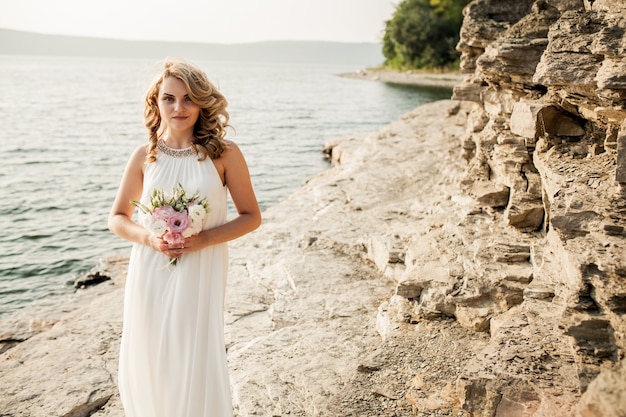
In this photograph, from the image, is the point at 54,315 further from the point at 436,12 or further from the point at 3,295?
the point at 436,12

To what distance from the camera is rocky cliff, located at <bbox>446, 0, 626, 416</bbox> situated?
3.32 m

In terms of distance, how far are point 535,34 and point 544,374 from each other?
3.67 metres

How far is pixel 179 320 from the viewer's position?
3674mm

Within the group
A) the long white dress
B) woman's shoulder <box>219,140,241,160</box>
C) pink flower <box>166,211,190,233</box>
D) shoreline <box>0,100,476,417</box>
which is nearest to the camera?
pink flower <box>166,211,190,233</box>

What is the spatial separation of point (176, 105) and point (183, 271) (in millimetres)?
1121

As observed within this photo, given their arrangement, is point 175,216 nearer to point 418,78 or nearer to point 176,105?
point 176,105

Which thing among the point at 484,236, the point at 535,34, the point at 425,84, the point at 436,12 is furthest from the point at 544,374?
the point at 436,12

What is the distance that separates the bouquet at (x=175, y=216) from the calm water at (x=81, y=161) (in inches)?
41.4

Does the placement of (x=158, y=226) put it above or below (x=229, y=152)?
below

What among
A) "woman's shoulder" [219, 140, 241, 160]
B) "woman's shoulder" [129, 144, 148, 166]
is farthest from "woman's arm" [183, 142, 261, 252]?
"woman's shoulder" [129, 144, 148, 166]

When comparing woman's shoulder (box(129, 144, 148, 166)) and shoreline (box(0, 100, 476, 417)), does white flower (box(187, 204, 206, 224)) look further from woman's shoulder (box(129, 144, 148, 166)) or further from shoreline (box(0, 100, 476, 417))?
shoreline (box(0, 100, 476, 417))

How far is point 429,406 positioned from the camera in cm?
404

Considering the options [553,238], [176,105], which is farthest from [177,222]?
[553,238]

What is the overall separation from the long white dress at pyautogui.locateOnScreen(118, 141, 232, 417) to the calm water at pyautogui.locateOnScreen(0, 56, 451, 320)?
2.99 feet
